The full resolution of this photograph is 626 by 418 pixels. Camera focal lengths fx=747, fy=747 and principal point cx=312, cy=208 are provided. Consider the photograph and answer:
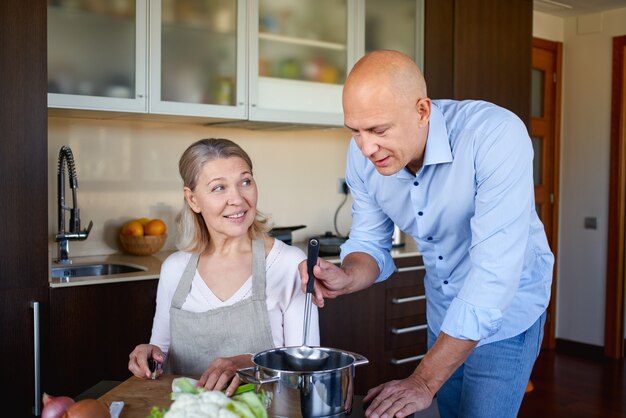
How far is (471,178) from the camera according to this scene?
5.44 feet

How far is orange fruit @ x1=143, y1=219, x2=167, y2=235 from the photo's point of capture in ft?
10.8

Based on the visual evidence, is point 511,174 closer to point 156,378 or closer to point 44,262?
point 156,378

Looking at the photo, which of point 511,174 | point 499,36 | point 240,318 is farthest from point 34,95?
point 499,36

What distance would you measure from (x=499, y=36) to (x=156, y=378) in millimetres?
3026

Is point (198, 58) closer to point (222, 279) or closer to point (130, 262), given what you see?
point (130, 262)

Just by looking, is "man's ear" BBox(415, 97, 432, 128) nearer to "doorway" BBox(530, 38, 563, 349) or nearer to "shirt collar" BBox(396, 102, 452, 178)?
"shirt collar" BBox(396, 102, 452, 178)

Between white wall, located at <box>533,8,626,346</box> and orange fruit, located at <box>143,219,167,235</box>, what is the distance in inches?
117

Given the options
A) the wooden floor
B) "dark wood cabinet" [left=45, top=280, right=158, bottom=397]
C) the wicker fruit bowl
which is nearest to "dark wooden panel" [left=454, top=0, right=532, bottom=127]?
the wooden floor

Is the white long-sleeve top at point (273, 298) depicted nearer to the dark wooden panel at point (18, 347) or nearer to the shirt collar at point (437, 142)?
the shirt collar at point (437, 142)

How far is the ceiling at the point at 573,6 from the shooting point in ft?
15.2

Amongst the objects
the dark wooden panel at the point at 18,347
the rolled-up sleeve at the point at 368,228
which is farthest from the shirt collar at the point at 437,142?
the dark wooden panel at the point at 18,347

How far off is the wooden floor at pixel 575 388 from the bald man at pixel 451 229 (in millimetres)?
2306

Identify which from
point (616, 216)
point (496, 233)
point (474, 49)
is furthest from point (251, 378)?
point (616, 216)

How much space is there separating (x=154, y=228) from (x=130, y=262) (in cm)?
22
